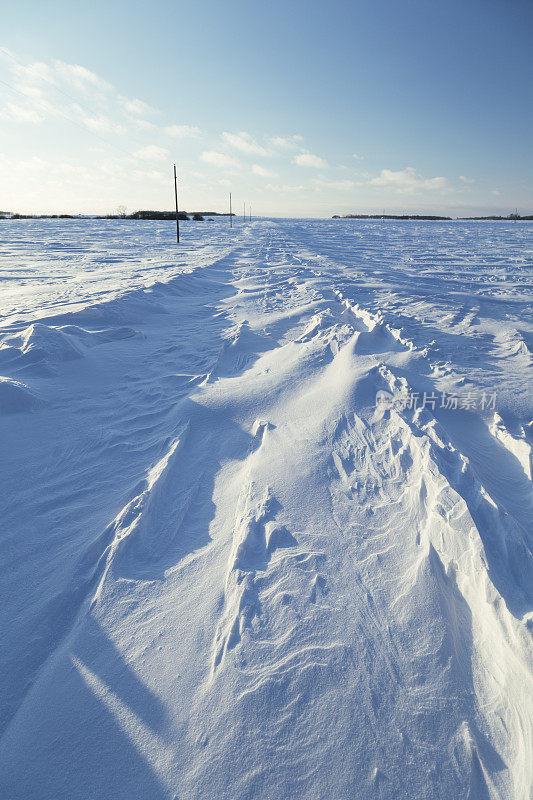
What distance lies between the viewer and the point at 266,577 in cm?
197

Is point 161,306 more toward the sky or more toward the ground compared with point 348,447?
more toward the sky

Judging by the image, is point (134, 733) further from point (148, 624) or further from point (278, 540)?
point (278, 540)

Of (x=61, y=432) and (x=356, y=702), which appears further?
(x=61, y=432)

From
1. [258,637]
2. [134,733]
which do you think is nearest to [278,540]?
[258,637]

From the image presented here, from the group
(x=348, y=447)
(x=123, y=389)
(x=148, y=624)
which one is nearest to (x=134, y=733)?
(x=148, y=624)

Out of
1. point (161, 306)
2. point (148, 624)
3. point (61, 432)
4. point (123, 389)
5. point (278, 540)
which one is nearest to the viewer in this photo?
point (148, 624)

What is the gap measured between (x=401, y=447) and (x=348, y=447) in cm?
42

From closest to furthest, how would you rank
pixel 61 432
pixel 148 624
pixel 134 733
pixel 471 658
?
pixel 134 733, pixel 471 658, pixel 148 624, pixel 61 432

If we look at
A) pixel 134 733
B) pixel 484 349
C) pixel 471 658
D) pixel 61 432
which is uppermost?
pixel 484 349

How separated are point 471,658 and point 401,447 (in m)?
1.50

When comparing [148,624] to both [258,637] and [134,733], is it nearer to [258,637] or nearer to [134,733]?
[134,733]

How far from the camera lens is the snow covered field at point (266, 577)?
1.37 meters

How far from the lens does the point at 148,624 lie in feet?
5.88

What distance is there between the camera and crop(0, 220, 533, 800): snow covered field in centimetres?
137
